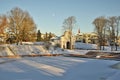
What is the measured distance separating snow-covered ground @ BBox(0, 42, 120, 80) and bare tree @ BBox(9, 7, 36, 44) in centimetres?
959

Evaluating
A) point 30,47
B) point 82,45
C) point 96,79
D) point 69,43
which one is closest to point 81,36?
point 82,45

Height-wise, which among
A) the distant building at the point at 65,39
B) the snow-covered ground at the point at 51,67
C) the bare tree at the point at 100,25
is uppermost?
the bare tree at the point at 100,25

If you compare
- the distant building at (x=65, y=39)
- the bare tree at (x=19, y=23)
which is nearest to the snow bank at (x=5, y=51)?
the bare tree at (x=19, y=23)

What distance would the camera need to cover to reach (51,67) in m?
22.1

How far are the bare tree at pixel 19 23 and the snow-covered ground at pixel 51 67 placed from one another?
377 inches

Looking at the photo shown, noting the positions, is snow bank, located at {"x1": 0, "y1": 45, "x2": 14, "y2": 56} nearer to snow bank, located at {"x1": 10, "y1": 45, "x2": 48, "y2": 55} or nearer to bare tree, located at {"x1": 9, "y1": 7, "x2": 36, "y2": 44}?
snow bank, located at {"x1": 10, "y1": 45, "x2": 48, "y2": 55}

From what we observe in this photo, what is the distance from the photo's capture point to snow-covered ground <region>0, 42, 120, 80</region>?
16.7 metres

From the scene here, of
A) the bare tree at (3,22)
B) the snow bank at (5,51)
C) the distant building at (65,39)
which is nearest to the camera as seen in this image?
the snow bank at (5,51)

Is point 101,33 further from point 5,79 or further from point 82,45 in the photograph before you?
point 5,79

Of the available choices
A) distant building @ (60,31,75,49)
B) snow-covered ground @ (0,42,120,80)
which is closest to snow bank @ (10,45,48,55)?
snow-covered ground @ (0,42,120,80)

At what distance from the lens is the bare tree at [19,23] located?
61406mm

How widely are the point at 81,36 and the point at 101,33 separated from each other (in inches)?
1945

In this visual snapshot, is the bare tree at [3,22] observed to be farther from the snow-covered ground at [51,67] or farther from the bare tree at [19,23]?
the snow-covered ground at [51,67]

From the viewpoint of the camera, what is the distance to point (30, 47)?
163 ft
